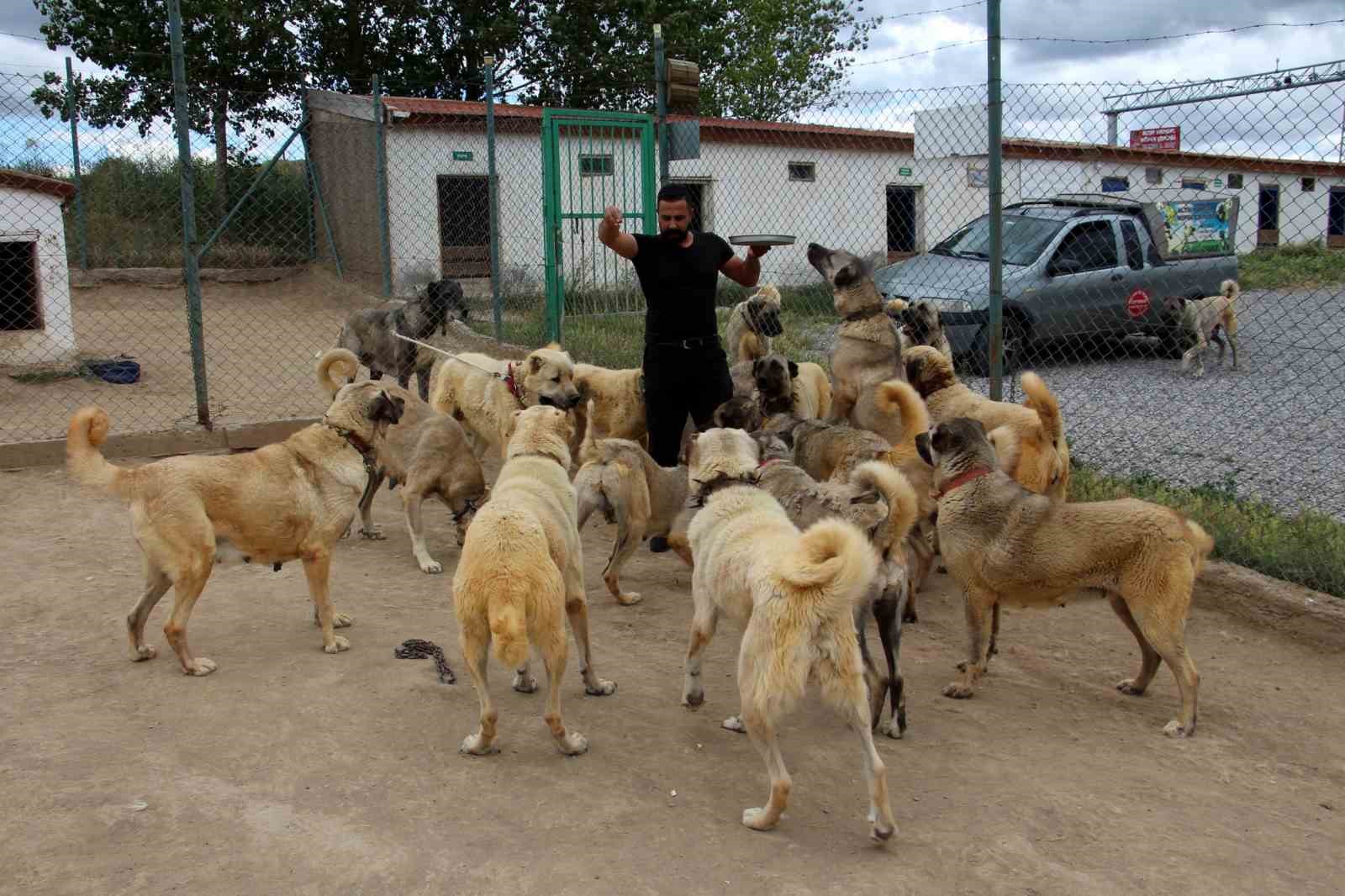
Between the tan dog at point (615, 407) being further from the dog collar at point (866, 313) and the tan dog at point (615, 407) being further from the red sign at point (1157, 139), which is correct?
the red sign at point (1157, 139)

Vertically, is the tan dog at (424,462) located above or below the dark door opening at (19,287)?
below

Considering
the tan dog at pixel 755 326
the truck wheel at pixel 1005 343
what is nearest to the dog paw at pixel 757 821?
the tan dog at pixel 755 326

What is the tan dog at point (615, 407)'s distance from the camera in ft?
24.3

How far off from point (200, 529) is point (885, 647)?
2998mm

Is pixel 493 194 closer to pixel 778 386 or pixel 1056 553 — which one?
pixel 778 386

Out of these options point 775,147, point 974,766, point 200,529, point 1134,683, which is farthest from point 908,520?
point 775,147

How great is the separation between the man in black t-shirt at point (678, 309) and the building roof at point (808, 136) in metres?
4.90

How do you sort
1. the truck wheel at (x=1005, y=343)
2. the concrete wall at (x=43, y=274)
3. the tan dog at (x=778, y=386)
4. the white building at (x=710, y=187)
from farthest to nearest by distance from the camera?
the white building at (x=710, y=187) → the concrete wall at (x=43, y=274) → the truck wheel at (x=1005, y=343) → the tan dog at (x=778, y=386)

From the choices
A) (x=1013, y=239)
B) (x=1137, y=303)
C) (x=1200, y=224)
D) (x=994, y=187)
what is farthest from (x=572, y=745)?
(x=1200, y=224)

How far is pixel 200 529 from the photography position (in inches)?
186

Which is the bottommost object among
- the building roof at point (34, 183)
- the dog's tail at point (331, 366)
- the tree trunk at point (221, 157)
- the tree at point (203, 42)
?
the dog's tail at point (331, 366)

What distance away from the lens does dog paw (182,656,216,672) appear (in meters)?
4.63

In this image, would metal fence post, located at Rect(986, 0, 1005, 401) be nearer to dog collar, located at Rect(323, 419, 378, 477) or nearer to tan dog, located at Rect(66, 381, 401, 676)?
tan dog, located at Rect(66, 381, 401, 676)

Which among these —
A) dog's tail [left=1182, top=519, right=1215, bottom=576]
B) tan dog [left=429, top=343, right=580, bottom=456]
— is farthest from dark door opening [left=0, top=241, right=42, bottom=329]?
dog's tail [left=1182, top=519, right=1215, bottom=576]
